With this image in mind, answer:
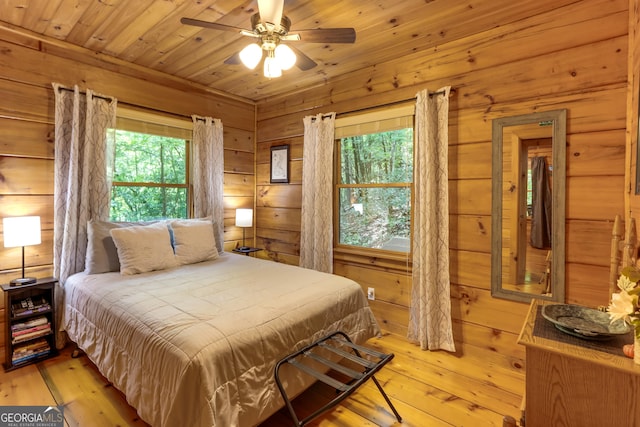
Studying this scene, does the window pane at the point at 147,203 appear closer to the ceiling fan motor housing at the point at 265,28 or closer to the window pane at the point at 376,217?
the window pane at the point at 376,217

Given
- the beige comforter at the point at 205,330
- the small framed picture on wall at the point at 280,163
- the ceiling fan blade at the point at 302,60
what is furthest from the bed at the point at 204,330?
the small framed picture on wall at the point at 280,163

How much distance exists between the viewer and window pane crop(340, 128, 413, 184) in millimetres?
2857

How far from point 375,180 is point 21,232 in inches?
110

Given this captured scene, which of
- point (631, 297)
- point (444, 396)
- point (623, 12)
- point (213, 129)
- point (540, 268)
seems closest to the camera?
point (631, 297)

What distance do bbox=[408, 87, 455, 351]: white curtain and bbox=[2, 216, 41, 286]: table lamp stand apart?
9.48ft

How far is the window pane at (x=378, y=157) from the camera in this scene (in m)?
2.86

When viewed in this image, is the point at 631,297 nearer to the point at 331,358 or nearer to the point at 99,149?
the point at 331,358

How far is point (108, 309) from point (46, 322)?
99 cm

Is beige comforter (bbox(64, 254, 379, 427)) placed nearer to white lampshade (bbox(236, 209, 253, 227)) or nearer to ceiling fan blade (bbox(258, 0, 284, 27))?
white lampshade (bbox(236, 209, 253, 227))

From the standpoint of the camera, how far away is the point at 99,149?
2697mm

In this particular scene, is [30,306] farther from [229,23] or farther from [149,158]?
[229,23]

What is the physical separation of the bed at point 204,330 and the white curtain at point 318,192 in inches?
32.5

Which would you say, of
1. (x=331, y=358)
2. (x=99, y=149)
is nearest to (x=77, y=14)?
(x=99, y=149)

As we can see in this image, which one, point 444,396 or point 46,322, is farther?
point 46,322
